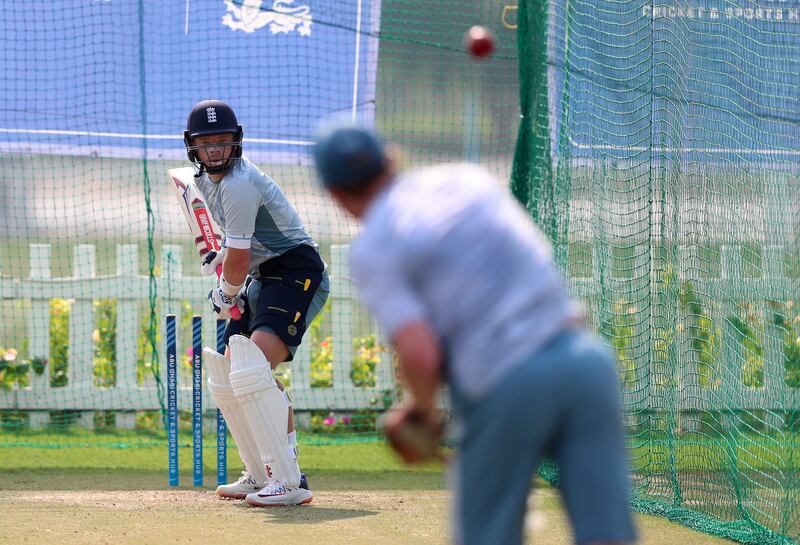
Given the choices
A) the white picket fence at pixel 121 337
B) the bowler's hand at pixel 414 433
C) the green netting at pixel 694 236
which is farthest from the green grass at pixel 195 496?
the bowler's hand at pixel 414 433

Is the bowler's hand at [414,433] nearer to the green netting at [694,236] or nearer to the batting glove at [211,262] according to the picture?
the green netting at [694,236]

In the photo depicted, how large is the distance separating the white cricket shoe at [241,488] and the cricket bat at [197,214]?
843mm

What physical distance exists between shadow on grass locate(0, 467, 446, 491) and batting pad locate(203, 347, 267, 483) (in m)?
0.53

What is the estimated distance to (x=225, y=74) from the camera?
335 inches

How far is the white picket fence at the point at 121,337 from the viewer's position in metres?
8.51

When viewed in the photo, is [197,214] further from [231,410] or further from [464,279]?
[464,279]

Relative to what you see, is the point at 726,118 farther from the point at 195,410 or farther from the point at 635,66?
the point at 195,410

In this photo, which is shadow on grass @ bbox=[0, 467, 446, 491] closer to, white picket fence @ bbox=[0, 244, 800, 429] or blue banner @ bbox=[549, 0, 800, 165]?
white picket fence @ bbox=[0, 244, 800, 429]

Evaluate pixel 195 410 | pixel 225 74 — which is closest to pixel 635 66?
pixel 195 410

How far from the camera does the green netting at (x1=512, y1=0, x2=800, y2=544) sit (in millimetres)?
5031

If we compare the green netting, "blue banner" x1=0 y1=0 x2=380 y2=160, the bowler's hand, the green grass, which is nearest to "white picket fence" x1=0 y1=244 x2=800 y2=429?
the green grass

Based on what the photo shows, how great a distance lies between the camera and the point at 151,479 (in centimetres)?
670

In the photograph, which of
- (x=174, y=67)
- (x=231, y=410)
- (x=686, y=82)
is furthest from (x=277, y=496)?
(x=174, y=67)

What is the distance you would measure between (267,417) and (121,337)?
322cm
